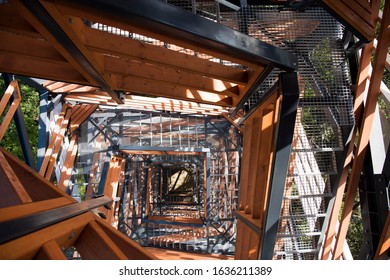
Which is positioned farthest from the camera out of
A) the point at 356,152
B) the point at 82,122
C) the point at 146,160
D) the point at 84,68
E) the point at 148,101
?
the point at 146,160

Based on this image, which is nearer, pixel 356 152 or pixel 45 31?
pixel 45 31

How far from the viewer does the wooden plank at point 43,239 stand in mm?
1209

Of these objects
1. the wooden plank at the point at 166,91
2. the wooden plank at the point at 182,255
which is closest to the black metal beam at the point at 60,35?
the wooden plank at the point at 166,91

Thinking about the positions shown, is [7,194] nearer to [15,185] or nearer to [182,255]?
[15,185]

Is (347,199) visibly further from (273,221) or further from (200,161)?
(200,161)

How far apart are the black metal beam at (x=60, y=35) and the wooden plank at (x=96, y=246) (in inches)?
50.2

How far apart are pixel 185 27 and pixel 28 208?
1.40 m

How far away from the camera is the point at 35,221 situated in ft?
4.74

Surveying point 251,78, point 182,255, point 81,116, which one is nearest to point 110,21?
point 251,78

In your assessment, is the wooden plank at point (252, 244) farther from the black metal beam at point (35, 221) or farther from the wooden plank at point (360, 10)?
the wooden plank at point (360, 10)

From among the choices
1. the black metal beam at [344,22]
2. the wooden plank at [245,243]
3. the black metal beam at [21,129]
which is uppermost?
the black metal beam at [344,22]

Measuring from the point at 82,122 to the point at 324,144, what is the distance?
7.14 metres

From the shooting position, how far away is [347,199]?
14.2 ft

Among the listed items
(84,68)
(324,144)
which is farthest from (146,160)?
(84,68)
